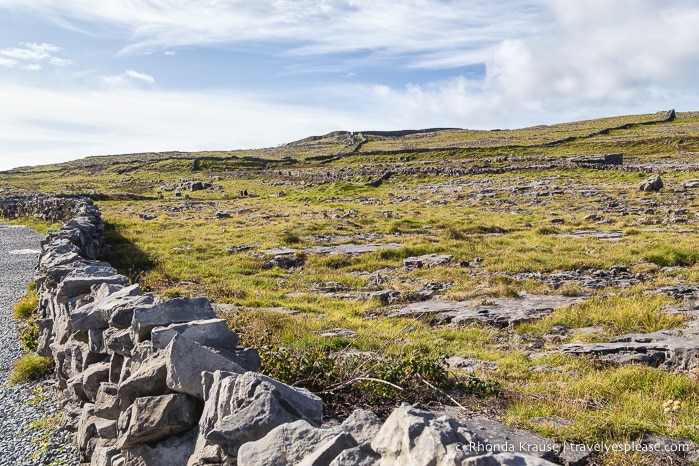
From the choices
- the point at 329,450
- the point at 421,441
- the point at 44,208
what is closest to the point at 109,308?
the point at 329,450

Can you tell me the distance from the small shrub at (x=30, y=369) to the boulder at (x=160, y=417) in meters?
5.72

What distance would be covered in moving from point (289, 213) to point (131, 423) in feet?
101

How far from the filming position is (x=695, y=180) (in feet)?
132

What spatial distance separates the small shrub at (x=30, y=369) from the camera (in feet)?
31.1

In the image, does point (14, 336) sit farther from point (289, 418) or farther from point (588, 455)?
point (588, 455)

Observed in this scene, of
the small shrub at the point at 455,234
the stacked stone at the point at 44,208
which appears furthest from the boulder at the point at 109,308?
the stacked stone at the point at 44,208

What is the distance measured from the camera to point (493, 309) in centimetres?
1245

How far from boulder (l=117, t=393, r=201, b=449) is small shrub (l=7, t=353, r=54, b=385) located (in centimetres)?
572

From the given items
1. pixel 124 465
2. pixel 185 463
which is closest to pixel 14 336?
pixel 124 465

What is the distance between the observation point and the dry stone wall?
11.4ft

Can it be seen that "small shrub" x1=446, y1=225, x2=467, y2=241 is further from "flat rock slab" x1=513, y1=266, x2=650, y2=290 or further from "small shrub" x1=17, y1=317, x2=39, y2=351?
"small shrub" x1=17, y1=317, x2=39, y2=351

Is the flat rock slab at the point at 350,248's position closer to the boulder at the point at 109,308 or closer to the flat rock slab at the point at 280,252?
the flat rock slab at the point at 280,252

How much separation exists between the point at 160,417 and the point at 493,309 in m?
9.33

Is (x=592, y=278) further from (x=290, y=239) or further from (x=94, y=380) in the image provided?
(x=94, y=380)
